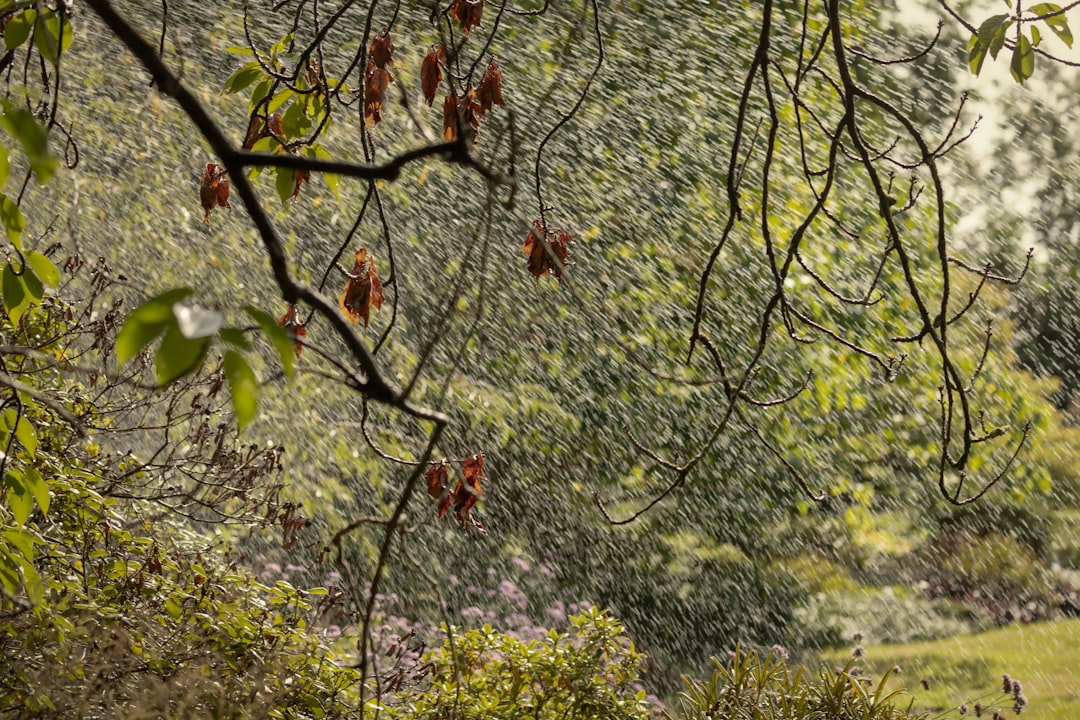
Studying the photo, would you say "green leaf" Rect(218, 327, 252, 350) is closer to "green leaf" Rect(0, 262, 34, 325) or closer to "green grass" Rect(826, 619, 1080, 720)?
"green leaf" Rect(0, 262, 34, 325)

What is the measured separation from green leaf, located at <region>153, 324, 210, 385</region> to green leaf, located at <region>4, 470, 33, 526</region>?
110 cm

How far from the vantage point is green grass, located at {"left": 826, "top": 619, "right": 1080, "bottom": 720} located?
6055 mm

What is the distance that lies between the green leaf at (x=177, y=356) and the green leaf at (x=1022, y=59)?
1.41m

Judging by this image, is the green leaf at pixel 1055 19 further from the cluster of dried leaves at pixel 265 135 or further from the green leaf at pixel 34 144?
the green leaf at pixel 34 144

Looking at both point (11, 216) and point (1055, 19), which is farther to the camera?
point (1055, 19)

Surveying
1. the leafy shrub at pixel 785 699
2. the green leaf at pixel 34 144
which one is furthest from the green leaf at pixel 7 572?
the leafy shrub at pixel 785 699

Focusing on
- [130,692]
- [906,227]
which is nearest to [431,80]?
[130,692]

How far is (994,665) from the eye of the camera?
22.1ft

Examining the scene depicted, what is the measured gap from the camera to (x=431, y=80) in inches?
65.6

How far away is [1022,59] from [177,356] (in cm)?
151

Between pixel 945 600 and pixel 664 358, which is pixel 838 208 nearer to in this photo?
pixel 664 358

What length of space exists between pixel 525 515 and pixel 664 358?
127 centimetres

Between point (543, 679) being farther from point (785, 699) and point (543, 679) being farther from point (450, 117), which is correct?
point (450, 117)

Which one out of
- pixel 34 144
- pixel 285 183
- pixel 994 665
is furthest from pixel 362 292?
pixel 994 665
